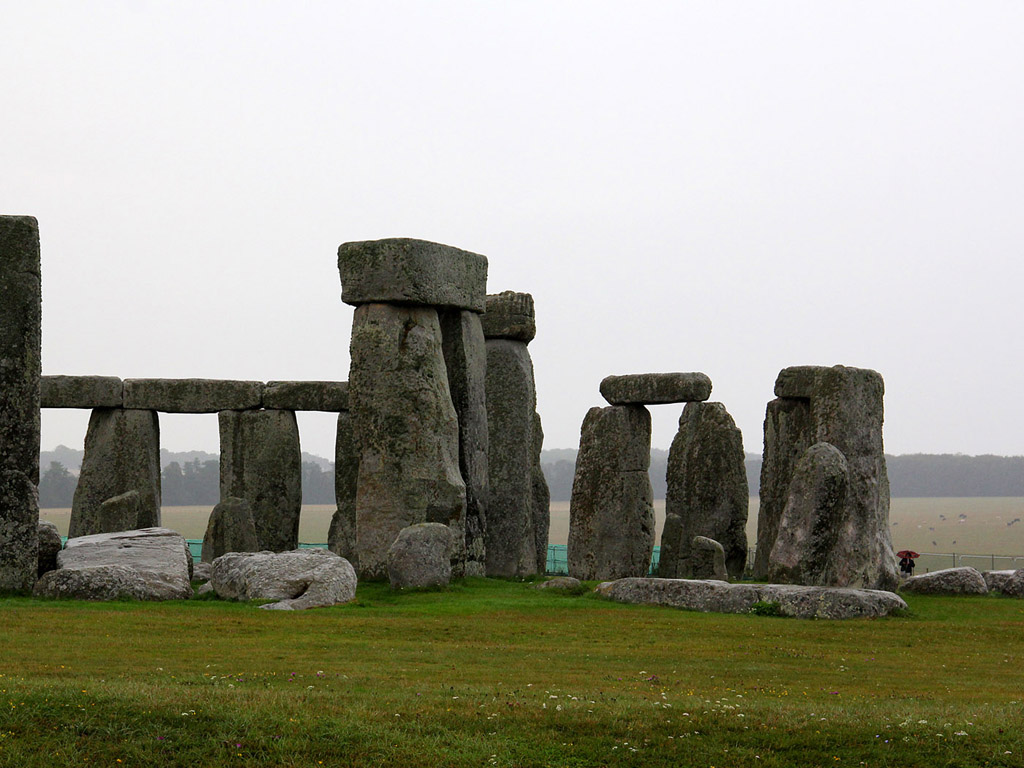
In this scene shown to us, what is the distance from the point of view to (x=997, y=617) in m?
17.5

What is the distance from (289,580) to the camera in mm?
16812

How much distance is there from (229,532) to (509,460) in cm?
552

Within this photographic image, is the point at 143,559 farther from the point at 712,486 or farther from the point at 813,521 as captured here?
the point at 712,486

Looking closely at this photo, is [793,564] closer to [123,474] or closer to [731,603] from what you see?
[731,603]

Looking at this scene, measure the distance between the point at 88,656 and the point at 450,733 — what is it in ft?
13.4

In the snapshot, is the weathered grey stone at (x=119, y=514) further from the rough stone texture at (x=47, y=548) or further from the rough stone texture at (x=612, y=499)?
the rough stone texture at (x=47, y=548)

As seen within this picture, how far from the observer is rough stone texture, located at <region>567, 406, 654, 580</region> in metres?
25.0

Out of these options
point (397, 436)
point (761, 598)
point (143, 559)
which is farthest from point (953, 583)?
point (143, 559)

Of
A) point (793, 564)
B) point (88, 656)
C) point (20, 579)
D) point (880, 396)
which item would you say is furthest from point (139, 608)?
point (880, 396)

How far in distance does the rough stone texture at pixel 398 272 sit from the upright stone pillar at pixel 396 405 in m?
0.01

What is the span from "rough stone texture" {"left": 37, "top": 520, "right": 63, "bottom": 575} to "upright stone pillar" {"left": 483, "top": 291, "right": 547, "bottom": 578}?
7.73 meters

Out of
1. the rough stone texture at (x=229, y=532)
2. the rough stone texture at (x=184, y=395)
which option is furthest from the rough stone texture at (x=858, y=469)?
the rough stone texture at (x=184, y=395)

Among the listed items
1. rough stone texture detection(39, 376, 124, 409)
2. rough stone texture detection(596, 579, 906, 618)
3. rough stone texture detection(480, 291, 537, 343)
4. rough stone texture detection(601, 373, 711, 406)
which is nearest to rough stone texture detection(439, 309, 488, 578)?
rough stone texture detection(480, 291, 537, 343)

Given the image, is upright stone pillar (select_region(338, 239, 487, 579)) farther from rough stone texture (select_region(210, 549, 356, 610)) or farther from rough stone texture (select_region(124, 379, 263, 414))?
rough stone texture (select_region(124, 379, 263, 414))
